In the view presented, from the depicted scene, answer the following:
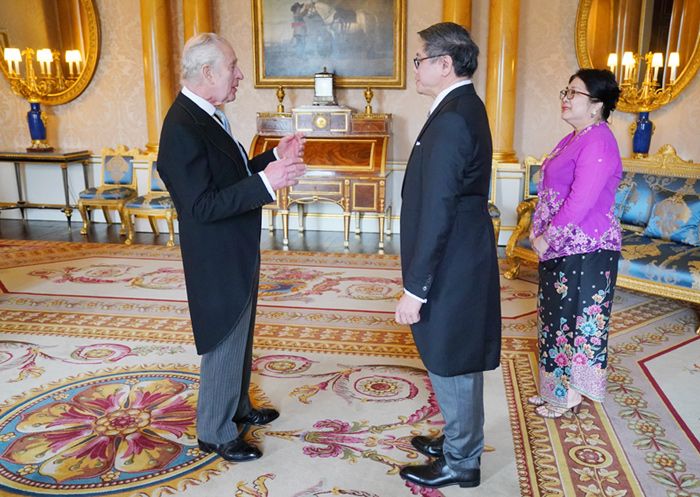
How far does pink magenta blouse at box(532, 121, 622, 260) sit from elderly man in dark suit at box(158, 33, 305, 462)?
113 cm

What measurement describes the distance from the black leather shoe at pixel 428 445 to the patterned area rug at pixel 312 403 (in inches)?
2.3

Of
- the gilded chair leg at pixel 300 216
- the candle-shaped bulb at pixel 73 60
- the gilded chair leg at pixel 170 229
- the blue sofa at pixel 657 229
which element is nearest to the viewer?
the blue sofa at pixel 657 229

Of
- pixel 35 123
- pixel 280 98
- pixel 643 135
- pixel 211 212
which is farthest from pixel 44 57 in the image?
pixel 643 135

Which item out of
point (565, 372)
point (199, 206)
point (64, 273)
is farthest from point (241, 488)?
point (64, 273)

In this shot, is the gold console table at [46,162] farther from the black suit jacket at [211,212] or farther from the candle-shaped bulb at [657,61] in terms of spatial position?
the candle-shaped bulb at [657,61]

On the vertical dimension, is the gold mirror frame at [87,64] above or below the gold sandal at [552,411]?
above

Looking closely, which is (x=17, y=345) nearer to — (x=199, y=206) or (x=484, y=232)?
(x=199, y=206)

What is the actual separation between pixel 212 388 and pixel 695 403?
2.23 meters

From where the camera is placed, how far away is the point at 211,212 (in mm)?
2016

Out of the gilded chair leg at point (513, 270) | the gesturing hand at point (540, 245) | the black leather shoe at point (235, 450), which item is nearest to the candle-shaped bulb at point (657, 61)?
the gilded chair leg at point (513, 270)

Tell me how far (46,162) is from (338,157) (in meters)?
3.35

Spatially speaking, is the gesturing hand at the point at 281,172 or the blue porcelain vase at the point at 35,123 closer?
the gesturing hand at the point at 281,172

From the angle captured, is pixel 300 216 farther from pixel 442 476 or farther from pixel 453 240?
pixel 453 240

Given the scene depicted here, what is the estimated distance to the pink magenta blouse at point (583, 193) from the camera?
248 cm
